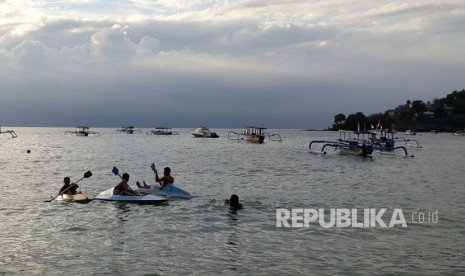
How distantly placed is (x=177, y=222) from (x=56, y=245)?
5.78 m

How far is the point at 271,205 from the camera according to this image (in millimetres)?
27109

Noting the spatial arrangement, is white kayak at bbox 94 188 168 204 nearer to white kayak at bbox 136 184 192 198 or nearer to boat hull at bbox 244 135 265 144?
white kayak at bbox 136 184 192 198

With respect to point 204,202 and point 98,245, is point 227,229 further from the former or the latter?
point 204,202

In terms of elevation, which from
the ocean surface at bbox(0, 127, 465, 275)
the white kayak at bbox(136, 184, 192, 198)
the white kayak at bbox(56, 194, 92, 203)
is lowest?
the ocean surface at bbox(0, 127, 465, 275)

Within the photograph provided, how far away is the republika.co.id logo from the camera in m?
21.9

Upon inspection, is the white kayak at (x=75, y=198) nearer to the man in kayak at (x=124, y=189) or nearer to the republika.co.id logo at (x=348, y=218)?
the man in kayak at (x=124, y=189)

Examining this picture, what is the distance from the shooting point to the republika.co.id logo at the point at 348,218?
2185 cm

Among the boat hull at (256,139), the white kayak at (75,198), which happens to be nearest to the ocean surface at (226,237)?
the white kayak at (75,198)

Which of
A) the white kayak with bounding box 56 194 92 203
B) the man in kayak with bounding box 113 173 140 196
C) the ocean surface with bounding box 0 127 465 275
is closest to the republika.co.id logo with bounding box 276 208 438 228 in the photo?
the ocean surface with bounding box 0 127 465 275

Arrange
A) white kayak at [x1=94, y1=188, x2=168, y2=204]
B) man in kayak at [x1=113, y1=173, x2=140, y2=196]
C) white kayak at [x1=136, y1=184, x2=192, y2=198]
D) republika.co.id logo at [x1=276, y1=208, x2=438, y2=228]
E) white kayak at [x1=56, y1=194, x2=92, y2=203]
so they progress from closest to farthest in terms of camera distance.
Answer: republika.co.id logo at [x1=276, y1=208, x2=438, y2=228], white kayak at [x1=94, y1=188, x2=168, y2=204], man in kayak at [x1=113, y1=173, x2=140, y2=196], white kayak at [x1=56, y1=194, x2=92, y2=203], white kayak at [x1=136, y1=184, x2=192, y2=198]

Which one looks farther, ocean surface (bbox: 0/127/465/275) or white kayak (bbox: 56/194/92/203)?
white kayak (bbox: 56/194/92/203)

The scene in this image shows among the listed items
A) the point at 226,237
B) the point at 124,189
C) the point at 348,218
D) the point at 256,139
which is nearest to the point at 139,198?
the point at 124,189

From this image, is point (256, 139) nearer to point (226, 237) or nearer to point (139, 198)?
point (139, 198)

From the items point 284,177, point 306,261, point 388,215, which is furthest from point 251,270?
point 284,177
